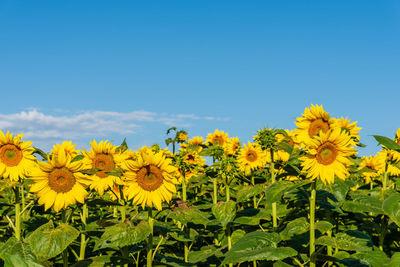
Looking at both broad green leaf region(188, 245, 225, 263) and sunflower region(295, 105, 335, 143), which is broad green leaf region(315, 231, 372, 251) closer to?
sunflower region(295, 105, 335, 143)

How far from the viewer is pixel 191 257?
5254mm

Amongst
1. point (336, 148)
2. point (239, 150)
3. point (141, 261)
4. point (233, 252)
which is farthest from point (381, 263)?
point (239, 150)

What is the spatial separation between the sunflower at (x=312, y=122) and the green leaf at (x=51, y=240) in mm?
2797

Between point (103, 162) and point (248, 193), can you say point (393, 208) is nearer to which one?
point (248, 193)

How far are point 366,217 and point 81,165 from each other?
408 cm

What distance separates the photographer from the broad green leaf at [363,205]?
430 centimetres

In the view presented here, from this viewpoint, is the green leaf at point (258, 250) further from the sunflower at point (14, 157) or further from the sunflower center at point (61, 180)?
the sunflower at point (14, 157)

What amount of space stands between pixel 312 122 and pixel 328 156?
Answer: 872 millimetres

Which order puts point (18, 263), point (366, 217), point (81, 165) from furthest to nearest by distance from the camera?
point (366, 217) < point (81, 165) < point (18, 263)

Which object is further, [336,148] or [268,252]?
[336,148]

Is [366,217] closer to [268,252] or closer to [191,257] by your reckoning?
[191,257]

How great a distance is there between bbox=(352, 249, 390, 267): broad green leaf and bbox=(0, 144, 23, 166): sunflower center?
14.0 ft

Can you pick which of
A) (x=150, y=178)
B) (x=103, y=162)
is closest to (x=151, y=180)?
(x=150, y=178)

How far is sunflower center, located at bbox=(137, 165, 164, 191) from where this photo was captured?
14.2 feet
